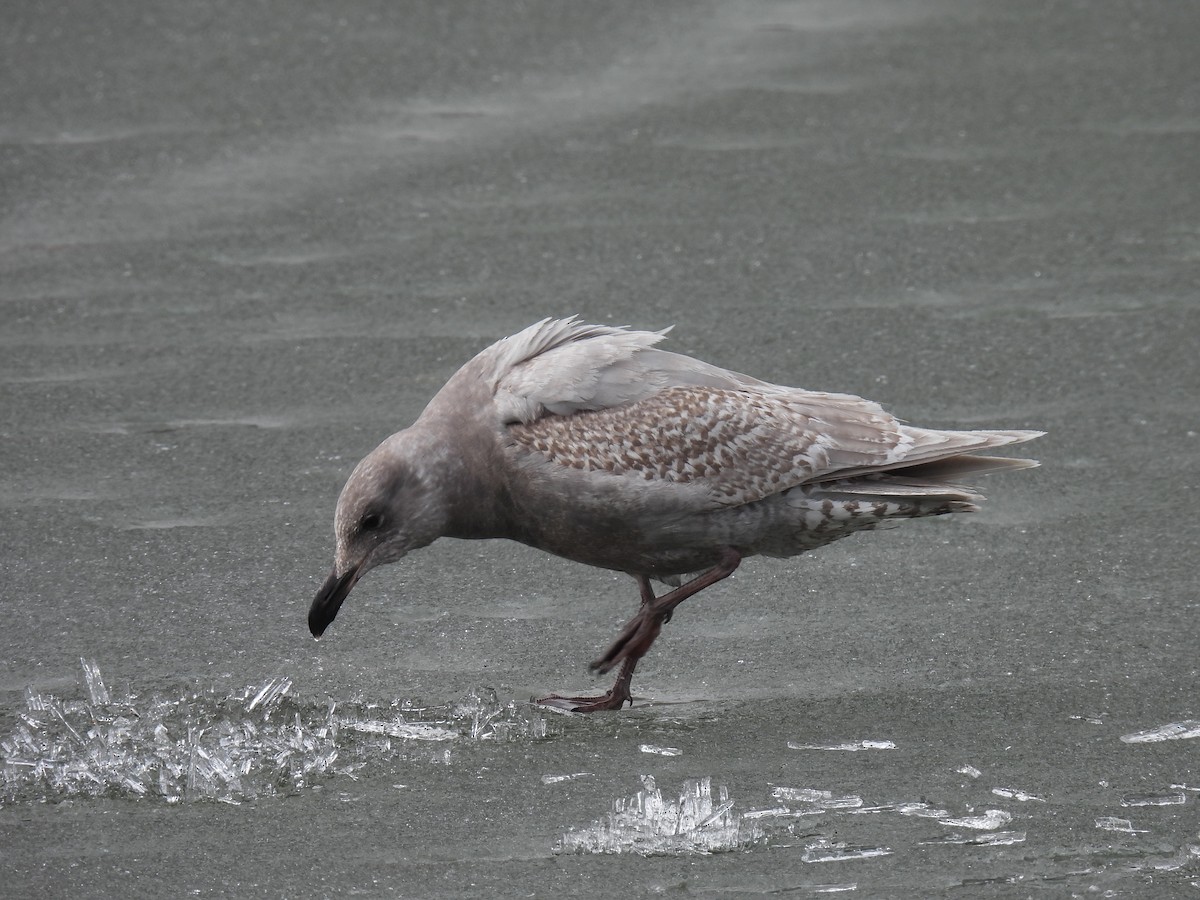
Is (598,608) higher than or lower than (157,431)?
lower

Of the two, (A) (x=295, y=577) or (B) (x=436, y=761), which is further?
(A) (x=295, y=577)

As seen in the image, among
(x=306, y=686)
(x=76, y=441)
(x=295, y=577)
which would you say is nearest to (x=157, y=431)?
(x=76, y=441)

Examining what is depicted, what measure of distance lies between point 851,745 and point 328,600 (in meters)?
1.59

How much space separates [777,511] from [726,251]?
3.10 metres

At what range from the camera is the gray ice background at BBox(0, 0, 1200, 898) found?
4.42m

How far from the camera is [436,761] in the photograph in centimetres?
475

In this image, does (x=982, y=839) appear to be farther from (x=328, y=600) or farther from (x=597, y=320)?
(x=597, y=320)

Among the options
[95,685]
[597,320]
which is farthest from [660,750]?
[597,320]

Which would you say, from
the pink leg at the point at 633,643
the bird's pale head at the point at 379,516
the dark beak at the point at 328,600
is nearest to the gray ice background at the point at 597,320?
the pink leg at the point at 633,643

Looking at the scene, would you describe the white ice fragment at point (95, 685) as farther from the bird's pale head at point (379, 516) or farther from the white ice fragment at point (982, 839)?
the white ice fragment at point (982, 839)

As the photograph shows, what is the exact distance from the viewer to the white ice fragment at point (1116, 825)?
4312mm

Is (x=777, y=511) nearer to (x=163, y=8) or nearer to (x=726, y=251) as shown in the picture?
(x=726, y=251)

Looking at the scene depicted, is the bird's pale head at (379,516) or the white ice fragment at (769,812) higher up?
the bird's pale head at (379,516)

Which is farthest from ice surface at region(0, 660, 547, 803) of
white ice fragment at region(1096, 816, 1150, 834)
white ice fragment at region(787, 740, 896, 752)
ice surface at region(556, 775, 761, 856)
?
white ice fragment at region(1096, 816, 1150, 834)
